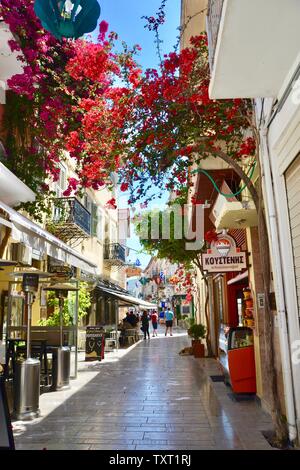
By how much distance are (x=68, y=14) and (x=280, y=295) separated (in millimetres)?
4531

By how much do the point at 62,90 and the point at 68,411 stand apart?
23.3 feet

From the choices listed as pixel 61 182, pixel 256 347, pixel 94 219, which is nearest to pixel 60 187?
pixel 61 182

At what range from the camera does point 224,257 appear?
838 centimetres

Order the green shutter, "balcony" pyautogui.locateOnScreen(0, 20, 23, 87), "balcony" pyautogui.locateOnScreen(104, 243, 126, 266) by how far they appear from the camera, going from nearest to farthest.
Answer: "balcony" pyautogui.locateOnScreen(0, 20, 23, 87) → the green shutter → "balcony" pyautogui.locateOnScreen(104, 243, 126, 266)

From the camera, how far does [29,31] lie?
909cm

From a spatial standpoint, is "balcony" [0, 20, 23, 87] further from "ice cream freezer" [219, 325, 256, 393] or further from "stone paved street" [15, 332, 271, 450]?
"ice cream freezer" [219, 325, 256, 393]

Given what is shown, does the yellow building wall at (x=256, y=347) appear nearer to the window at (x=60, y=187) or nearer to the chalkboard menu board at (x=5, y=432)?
the chalkboard menu board at (x=5, y=432)

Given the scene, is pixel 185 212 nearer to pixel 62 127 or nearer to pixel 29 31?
pixel 62 127

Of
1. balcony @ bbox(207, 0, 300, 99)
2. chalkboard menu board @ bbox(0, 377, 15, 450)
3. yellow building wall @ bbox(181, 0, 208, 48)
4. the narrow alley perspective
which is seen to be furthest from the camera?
yellow building wall @ bbox(181, 0, 208, 48)

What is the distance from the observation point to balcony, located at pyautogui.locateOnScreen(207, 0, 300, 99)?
3.87m

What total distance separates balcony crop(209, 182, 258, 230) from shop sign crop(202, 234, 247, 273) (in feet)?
1.64

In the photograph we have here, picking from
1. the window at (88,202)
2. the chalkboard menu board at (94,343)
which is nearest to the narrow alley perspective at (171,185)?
the chalkboard menu board at (94,343)

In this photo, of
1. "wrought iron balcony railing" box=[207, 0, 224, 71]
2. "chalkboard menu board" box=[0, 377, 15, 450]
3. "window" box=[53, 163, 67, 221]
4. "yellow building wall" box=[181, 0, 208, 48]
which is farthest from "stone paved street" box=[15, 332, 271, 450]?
"yellow building wall" box=[181, 0, 208, 48]

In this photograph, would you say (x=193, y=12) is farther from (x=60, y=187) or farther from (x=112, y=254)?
(x=112, y=254)
